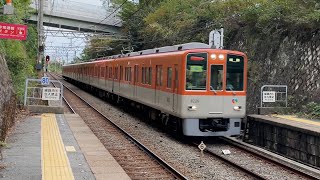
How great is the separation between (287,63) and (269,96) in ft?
8.96

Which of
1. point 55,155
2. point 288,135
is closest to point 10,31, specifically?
point 55,155

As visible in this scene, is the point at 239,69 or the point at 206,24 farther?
the point at 206,24

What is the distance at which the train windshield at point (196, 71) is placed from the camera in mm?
12281

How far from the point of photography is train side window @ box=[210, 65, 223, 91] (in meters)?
12.4

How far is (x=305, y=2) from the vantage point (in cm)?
1767

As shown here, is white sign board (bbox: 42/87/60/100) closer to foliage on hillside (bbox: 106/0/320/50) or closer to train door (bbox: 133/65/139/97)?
train door (bbox: 133/65/139/97)

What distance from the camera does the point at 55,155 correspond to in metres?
9.37

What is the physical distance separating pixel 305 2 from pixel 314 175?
10199 millimetres

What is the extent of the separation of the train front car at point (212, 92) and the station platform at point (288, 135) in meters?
1.08

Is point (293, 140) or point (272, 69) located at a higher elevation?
point (272, 69)

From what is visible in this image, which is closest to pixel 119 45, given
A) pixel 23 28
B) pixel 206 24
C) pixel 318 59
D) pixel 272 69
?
pixel 206 24

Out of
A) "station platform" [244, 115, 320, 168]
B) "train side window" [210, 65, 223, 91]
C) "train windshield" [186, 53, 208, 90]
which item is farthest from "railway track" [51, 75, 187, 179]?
"station platform" [244, 115, 320, 168]

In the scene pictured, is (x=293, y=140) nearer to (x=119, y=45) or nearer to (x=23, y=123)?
(x=23, y=123)

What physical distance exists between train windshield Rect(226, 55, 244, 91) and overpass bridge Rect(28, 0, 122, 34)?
33.8m
